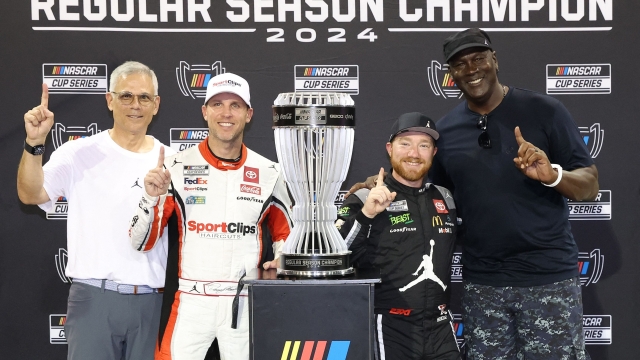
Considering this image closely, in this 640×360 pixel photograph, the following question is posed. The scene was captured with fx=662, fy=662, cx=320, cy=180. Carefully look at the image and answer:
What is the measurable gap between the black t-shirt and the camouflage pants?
0.04 m

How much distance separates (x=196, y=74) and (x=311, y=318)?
1.85 m

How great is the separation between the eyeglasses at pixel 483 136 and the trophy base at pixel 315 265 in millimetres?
930

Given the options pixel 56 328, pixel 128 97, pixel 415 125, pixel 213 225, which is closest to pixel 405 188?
pixel 415 125

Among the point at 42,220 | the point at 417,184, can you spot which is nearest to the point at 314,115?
the point at 417,184

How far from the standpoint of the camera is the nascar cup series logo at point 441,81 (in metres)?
3.29

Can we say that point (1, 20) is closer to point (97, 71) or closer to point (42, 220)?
point (97, 71)

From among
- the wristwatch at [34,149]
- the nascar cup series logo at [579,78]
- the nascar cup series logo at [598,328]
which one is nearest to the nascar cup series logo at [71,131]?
the wristwatch at [34,149]

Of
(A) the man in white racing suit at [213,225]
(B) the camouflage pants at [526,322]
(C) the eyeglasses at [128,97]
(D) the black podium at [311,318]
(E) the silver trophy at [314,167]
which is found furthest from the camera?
(C) the eyeglasses at [128,97]

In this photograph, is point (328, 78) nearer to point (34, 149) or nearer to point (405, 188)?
point (405, 188)

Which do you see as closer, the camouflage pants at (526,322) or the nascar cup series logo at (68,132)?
the camouflage pants at (526,322)

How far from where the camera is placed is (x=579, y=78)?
3.28m

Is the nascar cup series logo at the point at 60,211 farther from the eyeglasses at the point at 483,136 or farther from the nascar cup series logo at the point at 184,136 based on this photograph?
the eyeglasses at the point at 483,136

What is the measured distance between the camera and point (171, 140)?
3.30m

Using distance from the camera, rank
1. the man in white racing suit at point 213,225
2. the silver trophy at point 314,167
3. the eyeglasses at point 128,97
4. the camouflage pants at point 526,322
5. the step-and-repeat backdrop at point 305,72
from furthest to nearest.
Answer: the step-and-repeat backdrop at point 305,72
the eyeglasses at point 128,97
the camouflage pants at point 526,322
the man in white racing suit at point 213,225
the silver trophy at point 314,167
